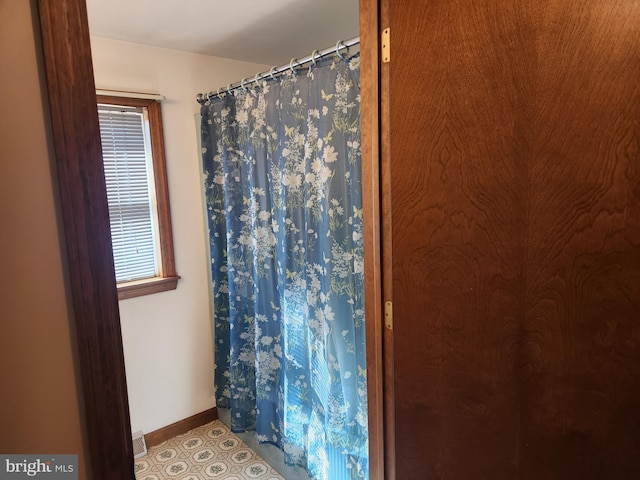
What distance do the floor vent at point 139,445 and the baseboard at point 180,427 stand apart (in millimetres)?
46

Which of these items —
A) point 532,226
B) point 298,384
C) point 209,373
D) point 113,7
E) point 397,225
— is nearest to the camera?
point 532,226

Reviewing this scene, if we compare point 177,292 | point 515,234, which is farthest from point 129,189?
point 515,234

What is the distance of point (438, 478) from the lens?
1074mm

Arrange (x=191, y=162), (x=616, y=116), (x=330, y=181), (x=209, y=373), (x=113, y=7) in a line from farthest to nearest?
1. (x=209, y=373)
2. (x=191, y=162)
3. (x=113, y=7)
4. (x=330, y=181)
5. (x=616, y=116)

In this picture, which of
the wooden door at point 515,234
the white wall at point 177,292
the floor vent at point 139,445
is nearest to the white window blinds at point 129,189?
the white wall at point 177,292

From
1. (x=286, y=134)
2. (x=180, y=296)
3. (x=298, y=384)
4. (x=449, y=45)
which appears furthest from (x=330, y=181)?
(x=180, y=296)

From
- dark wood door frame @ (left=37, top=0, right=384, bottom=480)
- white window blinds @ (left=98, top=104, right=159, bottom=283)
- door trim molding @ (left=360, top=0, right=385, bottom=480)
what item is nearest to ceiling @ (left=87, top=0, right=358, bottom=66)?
white window blinds @ (left=98, top=104, right=159, bottom=283)

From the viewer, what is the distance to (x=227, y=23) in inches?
77.0

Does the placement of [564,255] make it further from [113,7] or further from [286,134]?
[113,7]

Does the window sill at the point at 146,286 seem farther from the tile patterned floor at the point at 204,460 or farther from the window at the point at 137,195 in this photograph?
the tile patterned floor at the point at 204,460

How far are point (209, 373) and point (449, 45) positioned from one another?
244cm

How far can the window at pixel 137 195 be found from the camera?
7.22 ft

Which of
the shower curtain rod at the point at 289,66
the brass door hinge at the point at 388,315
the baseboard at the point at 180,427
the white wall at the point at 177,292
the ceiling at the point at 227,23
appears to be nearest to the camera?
the brass door hinge at the point at 388,315

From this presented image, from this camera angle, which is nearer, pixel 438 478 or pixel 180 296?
pixel 438 478
